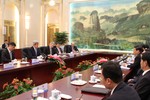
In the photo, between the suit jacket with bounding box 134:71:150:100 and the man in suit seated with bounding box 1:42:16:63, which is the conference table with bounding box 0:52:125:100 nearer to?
the suit jacket with bounding box 134:71:150:100

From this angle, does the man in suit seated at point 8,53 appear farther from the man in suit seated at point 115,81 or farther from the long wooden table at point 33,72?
the man in suit seated at point 115,81

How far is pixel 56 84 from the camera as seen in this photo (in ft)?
9.93

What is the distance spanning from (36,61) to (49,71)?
20.6 inches

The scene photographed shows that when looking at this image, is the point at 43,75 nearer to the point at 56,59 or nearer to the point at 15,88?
the point at 56,59

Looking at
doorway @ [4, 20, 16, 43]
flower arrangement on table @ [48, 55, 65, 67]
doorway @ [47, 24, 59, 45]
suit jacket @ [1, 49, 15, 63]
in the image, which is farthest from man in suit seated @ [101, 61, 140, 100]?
doorway @ [47, 24, 59, 45]

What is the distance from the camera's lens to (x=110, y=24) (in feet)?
31.2

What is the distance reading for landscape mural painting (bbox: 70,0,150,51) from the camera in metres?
8.83

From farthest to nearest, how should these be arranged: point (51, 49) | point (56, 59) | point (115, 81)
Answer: point (51, 49)
point (56, 59)
point (115, 81)

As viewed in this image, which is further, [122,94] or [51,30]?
[51,30]

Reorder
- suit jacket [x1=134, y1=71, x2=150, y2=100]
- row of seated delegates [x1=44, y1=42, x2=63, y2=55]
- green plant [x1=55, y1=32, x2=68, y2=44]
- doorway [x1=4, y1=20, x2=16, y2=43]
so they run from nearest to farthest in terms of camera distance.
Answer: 1. suit jacket [x1=134, y1=71, x2=150, y2=100]
2. row of seated delegates [x1=44, y1=42, x2=63, y2=55]
3. doorway [x1=4, y1=20, x2=16, y2=43]
4. green plant [x1=55, y1=32, x2=68, y2=44]

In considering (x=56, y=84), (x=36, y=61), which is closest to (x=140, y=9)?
(x=36, y=61)

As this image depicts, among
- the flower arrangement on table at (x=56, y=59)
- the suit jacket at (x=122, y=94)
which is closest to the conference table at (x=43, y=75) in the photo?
the flower arrangement on table at (x=56, y=59)

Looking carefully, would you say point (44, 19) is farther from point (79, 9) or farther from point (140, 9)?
point (140, 9)

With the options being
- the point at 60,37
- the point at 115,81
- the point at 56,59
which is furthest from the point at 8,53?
the point at 115,81
